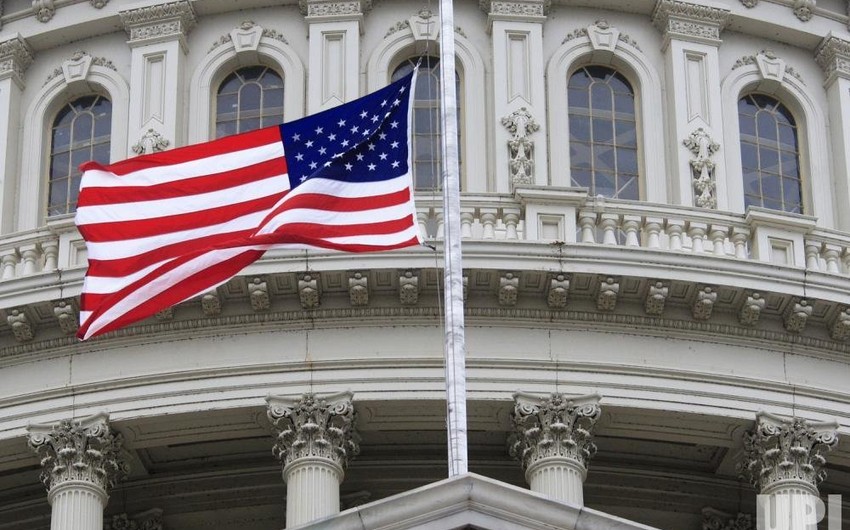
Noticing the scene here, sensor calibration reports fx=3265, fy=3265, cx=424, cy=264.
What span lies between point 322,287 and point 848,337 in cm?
626

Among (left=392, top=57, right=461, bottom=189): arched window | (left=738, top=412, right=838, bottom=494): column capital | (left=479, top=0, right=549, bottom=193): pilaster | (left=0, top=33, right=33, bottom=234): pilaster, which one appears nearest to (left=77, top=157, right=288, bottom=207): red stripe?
(left=479, top=0, right=549, bottom=193): pilaster

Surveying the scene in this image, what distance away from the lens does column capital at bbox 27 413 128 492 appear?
3738 cm

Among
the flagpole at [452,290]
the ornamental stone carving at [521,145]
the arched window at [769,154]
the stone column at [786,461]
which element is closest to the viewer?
the flagpole at [452,290]

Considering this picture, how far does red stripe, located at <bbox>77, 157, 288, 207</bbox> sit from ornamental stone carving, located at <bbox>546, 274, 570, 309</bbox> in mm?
4996

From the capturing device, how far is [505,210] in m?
38.8

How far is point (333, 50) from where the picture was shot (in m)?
42.5

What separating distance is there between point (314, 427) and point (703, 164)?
23.9ft

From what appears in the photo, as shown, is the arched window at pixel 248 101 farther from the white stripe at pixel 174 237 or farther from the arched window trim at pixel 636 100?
the white stripe at pixel 174 237

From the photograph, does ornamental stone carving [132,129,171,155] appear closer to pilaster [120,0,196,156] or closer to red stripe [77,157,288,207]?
pilaster [120,0,196,156]

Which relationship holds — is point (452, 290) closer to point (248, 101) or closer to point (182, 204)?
point (182, 204)

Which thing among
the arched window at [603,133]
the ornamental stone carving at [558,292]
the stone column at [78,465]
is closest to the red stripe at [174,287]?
the stone column at [78,465]

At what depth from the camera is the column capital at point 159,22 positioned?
42.9 m

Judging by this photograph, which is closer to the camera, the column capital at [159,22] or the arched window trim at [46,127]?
the arched window trim at [46,127]

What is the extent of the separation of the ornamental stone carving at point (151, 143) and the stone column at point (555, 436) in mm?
6773
